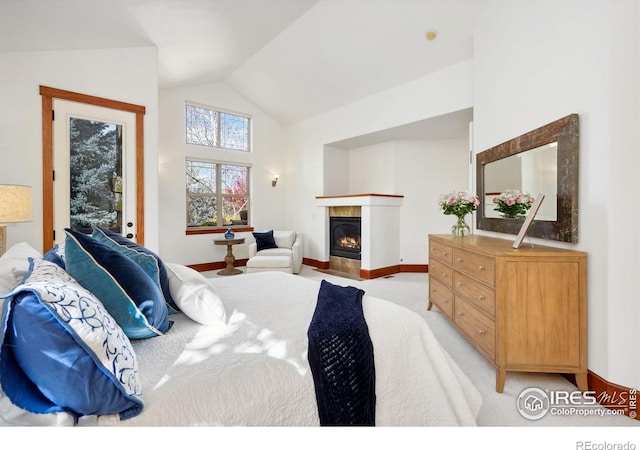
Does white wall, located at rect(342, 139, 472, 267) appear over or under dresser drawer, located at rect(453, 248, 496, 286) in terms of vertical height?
over

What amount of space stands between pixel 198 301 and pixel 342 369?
702 millimetres

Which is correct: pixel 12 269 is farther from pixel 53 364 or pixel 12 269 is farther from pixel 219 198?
pixel 219 198

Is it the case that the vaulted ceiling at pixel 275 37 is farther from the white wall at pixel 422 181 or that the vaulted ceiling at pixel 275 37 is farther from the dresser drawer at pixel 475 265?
the dresser drawer at pixel 475 265

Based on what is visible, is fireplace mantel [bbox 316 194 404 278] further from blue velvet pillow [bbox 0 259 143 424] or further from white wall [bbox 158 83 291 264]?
blue velvet pillow [bbox 0 259 143 424]

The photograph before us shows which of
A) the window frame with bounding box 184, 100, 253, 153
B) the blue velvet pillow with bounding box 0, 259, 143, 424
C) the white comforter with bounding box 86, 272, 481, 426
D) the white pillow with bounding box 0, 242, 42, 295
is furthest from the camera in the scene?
the window frame with bounding box 184, 100, 253, 153

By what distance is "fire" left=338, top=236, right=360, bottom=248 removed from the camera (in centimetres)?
528

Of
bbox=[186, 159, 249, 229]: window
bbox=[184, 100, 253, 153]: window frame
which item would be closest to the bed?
bbox=[186, 159, 249, 229]: window

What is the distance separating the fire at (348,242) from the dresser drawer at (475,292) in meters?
2.77

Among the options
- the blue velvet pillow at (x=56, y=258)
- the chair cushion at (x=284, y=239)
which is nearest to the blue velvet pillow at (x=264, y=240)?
the chair cushion at (x=284, y=239)

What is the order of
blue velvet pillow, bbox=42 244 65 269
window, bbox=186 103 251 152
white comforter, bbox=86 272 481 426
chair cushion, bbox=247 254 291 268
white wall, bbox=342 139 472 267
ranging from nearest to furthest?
white comforter, bbox=86 272 481 426, blue velvet pillow, bbox=42 244 65 269, chair cushion, bbox=247 254 291 268, white wall, bbox=342 139 472 267, window, bbox=186 103 251 152

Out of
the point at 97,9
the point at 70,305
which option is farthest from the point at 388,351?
the point at 97,9

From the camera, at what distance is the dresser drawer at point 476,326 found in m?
1.93

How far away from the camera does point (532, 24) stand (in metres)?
2.34

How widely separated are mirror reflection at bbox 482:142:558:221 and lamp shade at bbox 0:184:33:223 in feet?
11.4
